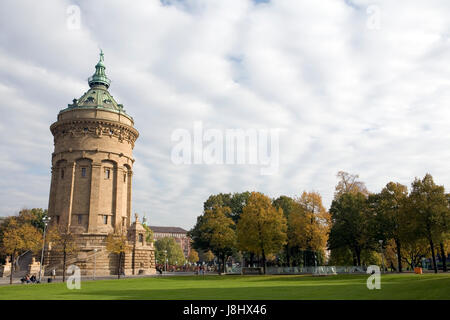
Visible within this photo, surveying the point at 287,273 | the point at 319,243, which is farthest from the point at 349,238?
the point at 287,273

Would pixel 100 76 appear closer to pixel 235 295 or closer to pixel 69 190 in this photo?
pixel 69 190

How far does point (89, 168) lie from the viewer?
6494cm

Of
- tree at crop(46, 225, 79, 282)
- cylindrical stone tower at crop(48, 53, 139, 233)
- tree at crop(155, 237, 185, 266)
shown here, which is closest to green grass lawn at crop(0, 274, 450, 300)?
tree at crop(46, 225, 79, 282)

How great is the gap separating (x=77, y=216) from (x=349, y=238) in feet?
153

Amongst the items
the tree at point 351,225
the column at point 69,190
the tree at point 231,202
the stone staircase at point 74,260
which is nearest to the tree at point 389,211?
the tree at point 351,225

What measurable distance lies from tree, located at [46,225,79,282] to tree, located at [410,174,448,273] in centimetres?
4947

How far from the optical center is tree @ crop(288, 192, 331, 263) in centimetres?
5306

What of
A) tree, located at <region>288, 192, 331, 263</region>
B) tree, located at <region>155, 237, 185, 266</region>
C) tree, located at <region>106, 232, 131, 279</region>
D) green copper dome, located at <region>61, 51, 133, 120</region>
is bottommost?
tree, located at <region>155, 237, 185, 266</region>

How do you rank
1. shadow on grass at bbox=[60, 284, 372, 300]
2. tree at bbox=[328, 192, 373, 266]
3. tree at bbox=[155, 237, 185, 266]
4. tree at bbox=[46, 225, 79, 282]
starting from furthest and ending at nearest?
tree at bbox=[155, 237, 185, 266]
tree at bbox=[328, 192, 373, 266]
tree at bbox=[46, 225, 79, 282]
shadow on grass at bbox=[60, 284, 372, 300]

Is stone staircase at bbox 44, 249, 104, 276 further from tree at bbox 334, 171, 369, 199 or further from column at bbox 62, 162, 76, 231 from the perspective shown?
tree at bbox 334, 171, 369, 199

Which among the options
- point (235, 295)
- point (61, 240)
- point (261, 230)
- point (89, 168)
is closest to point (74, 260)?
point (61, 240)

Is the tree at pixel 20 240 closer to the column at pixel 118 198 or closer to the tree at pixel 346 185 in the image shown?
the column at pixel 118 198

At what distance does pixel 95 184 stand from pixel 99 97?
694 inches

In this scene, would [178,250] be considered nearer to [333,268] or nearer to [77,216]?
[77,216]
